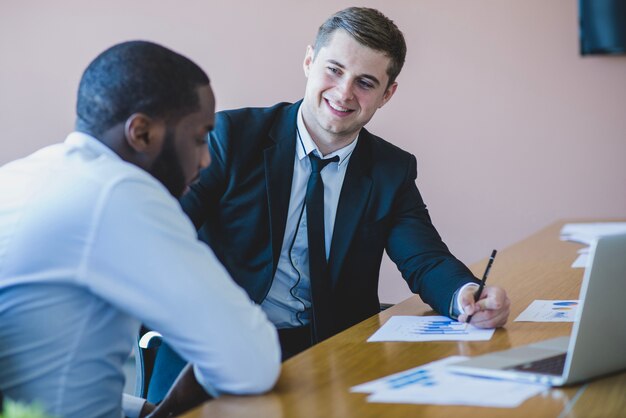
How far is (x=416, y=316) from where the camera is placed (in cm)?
219

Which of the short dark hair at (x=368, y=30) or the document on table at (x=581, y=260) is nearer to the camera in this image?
the short dark hair at (x=368, y=30)

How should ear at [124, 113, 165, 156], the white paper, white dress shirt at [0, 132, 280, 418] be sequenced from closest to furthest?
white dress shirt at [0, 132, 280, 418], ear at [124, 113, 165, 156], the white paper

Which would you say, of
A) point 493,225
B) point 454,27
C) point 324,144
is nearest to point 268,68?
point 454,27

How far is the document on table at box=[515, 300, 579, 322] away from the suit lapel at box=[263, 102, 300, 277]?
2.23 feet

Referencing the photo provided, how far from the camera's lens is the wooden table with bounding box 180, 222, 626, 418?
4.44 feet

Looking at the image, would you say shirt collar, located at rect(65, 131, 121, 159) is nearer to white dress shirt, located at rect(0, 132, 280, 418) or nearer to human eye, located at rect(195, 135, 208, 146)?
white dress shirt, located at rect(0, 132, 280, 418)

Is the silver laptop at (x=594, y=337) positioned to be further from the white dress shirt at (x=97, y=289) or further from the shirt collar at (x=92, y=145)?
the shirt collar at (x=92, y=145)

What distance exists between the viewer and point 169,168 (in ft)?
4.96

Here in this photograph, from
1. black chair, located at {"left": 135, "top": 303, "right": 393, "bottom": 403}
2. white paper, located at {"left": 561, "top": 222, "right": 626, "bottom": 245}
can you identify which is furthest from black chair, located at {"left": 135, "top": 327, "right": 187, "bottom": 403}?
white paper, located at {"left": 561, "top": 222, "right": 626, "bottom": 245}

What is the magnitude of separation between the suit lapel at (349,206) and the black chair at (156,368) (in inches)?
19.1

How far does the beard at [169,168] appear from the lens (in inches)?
58.4

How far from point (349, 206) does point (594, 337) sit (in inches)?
42.8

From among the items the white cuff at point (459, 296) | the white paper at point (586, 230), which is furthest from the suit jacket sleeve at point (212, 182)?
the white paper at point (586, 230)

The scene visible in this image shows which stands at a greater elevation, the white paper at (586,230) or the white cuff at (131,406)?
the white cuff at (131,406)
